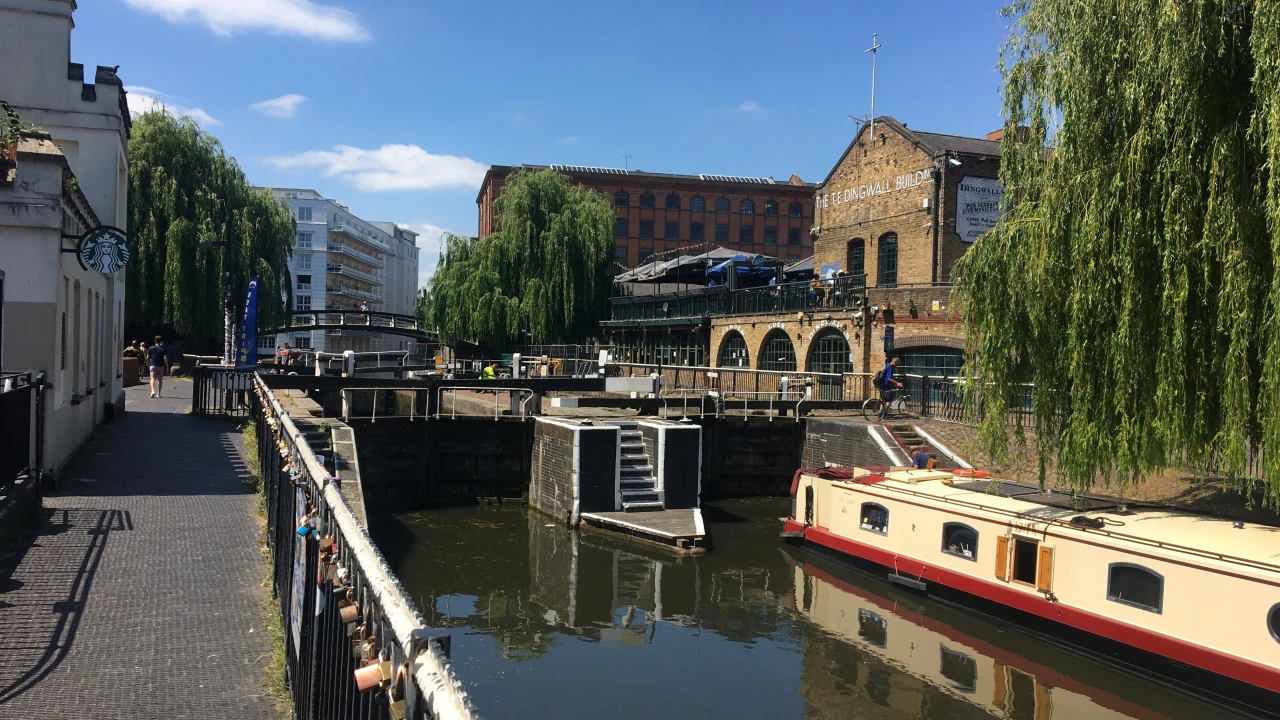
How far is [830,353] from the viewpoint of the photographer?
1125 inches

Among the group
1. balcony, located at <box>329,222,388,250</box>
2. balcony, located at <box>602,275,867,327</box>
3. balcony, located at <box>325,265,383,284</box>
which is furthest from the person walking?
balcony, located at <box>329,222,388,250</box>

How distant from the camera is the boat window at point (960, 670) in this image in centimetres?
1070

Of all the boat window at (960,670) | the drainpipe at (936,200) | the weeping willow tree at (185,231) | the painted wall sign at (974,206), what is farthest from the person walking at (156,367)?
the painted wall sign at (974,206)

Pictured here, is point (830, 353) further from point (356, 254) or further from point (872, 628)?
point (356, 254)

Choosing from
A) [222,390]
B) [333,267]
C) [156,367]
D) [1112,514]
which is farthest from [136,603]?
[333,267]

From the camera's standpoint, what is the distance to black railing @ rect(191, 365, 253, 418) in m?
18.9

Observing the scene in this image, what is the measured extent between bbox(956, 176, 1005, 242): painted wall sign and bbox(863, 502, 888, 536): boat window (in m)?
14.4

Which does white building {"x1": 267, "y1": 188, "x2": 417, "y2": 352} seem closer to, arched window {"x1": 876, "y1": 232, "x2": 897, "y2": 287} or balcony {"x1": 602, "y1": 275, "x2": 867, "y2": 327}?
balcony {"x1": 602, "y1": 275, "x2": 867, "y2": 327}

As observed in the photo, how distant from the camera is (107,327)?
1794cm

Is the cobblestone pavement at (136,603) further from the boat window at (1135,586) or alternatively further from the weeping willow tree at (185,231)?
the weeping willow tree at (185,231)

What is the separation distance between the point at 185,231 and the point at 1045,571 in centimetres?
2930

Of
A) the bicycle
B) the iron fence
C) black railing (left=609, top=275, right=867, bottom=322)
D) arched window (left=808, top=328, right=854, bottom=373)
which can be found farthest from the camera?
black railing (left=609, top=275, right=867, bottom=322)

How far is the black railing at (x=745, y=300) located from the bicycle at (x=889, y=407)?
458 centimetres

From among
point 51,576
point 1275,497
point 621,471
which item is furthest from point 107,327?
point 1275,497
